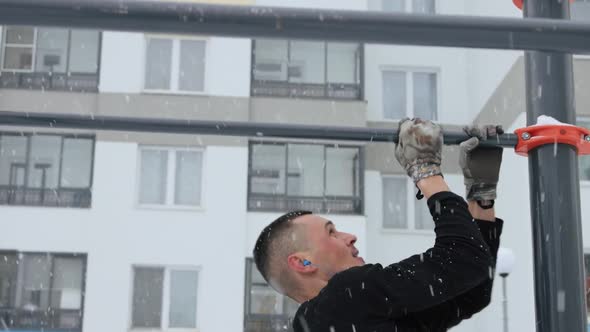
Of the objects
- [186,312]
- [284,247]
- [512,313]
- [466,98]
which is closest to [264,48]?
[466,98]

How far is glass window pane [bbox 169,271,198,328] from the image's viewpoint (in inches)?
728

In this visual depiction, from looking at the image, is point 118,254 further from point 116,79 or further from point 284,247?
point 284,247

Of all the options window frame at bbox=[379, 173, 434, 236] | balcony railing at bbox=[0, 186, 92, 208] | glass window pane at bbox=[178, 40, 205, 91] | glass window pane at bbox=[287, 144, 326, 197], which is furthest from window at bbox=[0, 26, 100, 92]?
window frame at bbox=[379, 173, 434, 236]

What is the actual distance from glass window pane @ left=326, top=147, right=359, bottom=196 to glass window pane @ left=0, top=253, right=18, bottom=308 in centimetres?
716

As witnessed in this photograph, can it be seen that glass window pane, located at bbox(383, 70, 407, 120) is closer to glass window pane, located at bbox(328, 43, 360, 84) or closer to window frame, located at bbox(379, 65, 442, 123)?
window frame, located at bbox(379, 65, 442, 123)

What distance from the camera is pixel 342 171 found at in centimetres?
1978

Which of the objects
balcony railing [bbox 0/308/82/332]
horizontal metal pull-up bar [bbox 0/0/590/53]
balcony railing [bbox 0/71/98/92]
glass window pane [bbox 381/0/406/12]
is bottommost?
balcony railing [bbox 0/308/82/332]

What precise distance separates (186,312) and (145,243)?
177 cm

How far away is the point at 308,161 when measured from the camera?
1972 cm

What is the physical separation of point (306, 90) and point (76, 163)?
5548 mm

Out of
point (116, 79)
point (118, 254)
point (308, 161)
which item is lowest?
point (118, 254)

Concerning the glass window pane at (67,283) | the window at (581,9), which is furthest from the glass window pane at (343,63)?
the glass window pane at (67,283)

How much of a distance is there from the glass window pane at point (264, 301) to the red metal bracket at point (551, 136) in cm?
1616

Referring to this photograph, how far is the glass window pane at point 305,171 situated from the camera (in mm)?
19578
